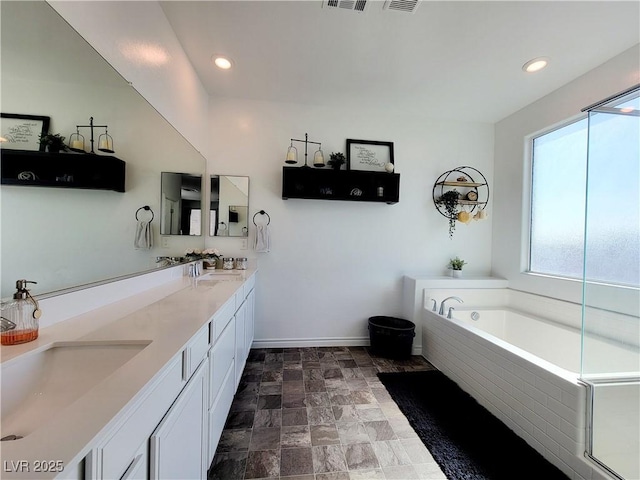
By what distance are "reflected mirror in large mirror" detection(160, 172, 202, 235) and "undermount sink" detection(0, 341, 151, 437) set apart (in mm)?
1210

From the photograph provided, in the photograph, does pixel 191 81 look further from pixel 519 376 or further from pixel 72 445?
pixel 519 376

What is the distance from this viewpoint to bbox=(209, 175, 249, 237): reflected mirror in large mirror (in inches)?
110

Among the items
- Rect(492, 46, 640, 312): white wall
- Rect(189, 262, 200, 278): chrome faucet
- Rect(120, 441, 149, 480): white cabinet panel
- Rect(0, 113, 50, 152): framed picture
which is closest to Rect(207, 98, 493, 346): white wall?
Rect(492, 46, 640, 312): white wall

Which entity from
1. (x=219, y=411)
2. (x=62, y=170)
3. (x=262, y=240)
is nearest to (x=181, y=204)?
(x=262, y=240)

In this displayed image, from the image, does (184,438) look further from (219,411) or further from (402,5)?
(402,5)

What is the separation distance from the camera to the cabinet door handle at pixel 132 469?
0.60 meters

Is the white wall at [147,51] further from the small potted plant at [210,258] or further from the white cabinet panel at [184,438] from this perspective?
the white cabinet panel at [184,438]

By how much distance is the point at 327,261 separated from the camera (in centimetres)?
296

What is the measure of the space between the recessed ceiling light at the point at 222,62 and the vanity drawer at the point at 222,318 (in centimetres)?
202

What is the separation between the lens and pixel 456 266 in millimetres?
3064

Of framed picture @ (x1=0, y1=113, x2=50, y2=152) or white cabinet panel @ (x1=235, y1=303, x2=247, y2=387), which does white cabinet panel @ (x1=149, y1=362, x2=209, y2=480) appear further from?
framed picture @ (x1=0, y1=113, x2=50, y2=152)

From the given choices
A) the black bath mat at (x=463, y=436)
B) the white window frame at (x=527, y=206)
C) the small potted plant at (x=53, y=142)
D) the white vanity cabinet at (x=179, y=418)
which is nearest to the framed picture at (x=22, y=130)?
the small potted plant at (x=53, y=142)

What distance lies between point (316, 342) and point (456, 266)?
1.89 m

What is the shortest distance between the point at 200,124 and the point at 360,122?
174 cm
